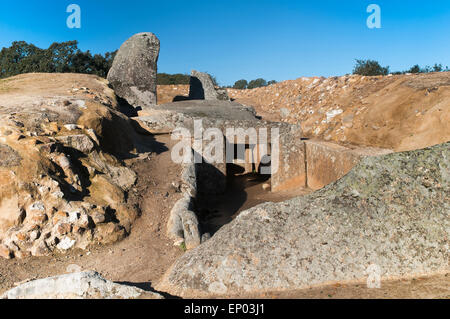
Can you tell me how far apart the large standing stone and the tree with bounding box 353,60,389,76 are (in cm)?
1341

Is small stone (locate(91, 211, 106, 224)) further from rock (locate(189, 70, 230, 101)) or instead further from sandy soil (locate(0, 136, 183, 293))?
rock (locate(189, 70, 230, 101))

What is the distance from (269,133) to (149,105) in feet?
18.4

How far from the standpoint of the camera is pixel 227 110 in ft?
42.5

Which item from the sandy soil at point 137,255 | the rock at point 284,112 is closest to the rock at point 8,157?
the sandy soil at point 137,255

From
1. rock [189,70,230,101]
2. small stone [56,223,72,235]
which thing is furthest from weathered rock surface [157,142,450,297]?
rock [189,70,230,101]

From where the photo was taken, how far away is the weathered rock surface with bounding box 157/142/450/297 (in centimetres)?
298

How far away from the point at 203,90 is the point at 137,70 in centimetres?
573

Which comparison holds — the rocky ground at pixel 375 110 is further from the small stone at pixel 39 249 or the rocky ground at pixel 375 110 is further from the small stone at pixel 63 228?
the small stone at pixel 39 249

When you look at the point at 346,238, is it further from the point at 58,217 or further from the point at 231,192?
the point at 231,192

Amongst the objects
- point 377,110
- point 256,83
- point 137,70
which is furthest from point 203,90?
point 256,83

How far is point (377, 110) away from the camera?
11.3 m

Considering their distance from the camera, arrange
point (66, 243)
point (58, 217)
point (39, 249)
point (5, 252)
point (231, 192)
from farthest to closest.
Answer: point (231, 192) → point (58, 217) → point (66, 243) → point (39, 249) → point (5, 252)

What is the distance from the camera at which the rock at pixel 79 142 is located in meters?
6.64
